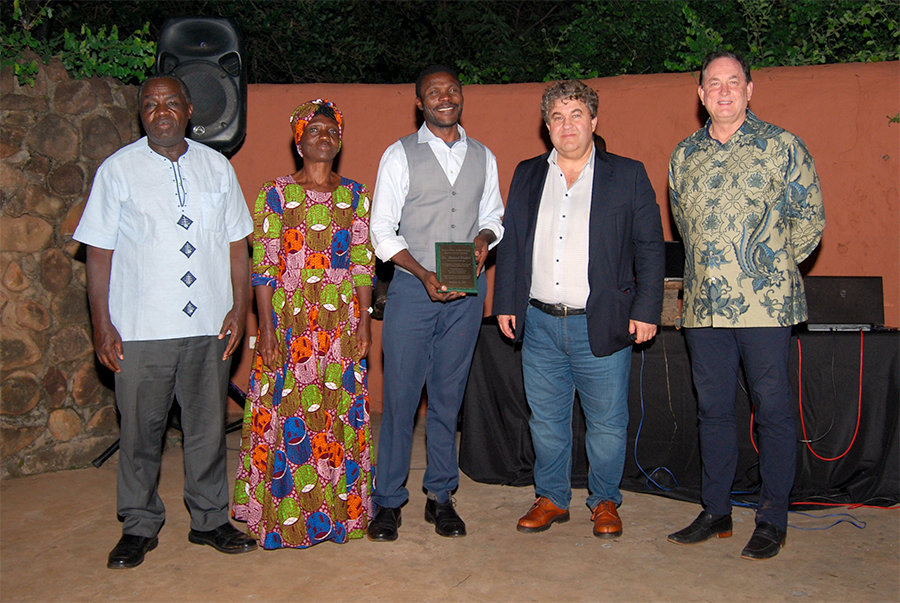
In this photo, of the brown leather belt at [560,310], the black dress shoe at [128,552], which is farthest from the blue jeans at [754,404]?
the black dress shoe at [128,552]

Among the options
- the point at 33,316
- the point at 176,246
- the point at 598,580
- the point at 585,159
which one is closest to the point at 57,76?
the point at 33,316

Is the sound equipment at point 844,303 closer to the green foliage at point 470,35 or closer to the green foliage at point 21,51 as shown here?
the green foliage at point 470,35

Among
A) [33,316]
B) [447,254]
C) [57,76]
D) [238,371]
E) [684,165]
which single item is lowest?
[238,371]

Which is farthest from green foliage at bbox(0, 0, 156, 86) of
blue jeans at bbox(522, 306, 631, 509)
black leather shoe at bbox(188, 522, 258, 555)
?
blue jeans at bbox(522, 306, 631, 509)

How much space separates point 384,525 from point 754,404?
1789 mm

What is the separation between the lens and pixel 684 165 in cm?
366

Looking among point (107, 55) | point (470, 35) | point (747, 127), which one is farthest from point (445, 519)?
point (470, 35)

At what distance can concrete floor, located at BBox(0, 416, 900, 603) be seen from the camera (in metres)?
3.18

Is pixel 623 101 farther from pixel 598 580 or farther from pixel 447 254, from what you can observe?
pixel 598 580

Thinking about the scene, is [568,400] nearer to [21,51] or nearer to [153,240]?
[153,240]

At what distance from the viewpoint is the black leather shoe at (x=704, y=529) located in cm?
363

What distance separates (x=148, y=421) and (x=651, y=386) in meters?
2.52

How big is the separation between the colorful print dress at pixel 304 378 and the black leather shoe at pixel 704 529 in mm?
1545

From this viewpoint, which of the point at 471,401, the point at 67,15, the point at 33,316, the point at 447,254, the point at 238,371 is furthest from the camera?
the point at 67,15
